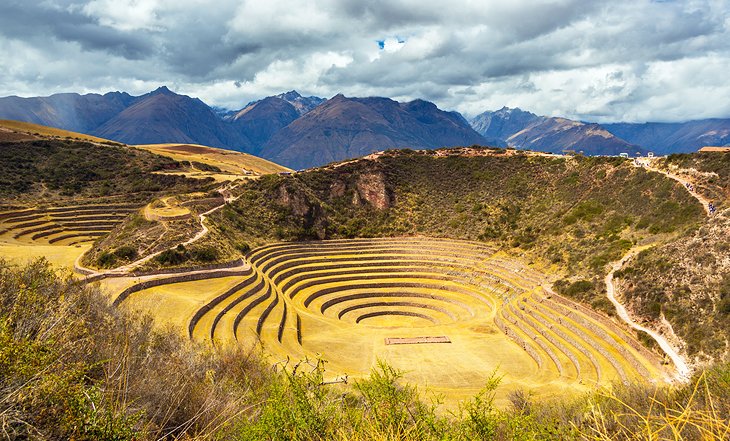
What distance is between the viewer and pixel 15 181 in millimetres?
55969

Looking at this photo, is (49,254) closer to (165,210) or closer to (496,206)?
(165,210)

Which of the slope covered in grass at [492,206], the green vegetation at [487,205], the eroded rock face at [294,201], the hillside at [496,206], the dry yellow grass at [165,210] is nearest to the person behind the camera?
the hillside at [496,206]

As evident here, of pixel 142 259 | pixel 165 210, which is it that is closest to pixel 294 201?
pixel 165 210

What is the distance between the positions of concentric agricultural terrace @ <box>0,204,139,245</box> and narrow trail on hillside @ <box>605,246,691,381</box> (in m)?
55.7

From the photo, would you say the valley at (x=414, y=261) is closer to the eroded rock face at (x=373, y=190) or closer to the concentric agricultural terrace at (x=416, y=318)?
the concentric agricultural terrace at (x=416, y=318)

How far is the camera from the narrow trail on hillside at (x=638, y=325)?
20016 mm

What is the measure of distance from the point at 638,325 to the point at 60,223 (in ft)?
201

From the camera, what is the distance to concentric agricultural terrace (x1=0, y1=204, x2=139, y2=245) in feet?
141

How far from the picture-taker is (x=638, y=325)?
80.0ft

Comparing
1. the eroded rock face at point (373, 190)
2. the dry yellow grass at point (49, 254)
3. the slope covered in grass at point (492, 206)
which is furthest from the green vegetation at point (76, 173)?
the eroded rock face at point (373, 190)

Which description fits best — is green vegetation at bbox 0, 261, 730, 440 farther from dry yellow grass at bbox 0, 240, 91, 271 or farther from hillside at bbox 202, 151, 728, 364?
dry yellow grass at bbox 0, 240, 91, 271

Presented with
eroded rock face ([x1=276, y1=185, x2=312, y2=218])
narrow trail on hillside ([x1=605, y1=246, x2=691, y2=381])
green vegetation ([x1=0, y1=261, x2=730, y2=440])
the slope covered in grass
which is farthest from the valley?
green vegetation ([x1=0, y1=261, x2=730, y2=440])

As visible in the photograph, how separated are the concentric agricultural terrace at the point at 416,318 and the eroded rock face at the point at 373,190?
18.0 m

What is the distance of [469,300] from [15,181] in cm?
6644
